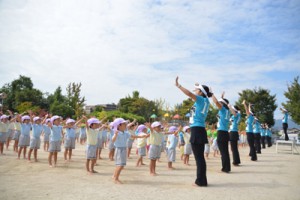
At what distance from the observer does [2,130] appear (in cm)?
1321

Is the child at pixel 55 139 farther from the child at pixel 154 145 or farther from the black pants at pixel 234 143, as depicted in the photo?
the black pants at pixel 234 143

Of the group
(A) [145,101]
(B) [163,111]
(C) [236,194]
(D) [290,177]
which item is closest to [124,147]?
(C) [236,194]

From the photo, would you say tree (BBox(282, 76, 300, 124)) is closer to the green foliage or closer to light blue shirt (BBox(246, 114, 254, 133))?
light blue shirt (BBox(246, 114, 254, 133))

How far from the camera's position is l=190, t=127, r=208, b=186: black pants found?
6.94 m

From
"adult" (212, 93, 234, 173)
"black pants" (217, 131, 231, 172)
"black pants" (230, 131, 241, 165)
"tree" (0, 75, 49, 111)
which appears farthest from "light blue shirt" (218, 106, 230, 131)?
"tree" (0, 75, 49, 111)

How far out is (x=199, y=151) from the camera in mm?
7074

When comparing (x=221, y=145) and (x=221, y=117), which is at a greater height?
(x=221, y=117)

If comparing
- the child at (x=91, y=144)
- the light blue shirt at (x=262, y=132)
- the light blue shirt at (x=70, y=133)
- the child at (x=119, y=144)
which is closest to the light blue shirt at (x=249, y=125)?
the child at (x=119, y=144)

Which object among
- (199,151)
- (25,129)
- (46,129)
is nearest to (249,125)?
(199,151)

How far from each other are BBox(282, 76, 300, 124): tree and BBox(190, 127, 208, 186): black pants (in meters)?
23.8

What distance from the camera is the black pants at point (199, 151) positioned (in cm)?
694

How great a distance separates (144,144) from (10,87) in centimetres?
6528

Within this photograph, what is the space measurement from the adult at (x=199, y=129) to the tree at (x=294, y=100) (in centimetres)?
2353

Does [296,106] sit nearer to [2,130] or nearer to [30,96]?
[2,130]
